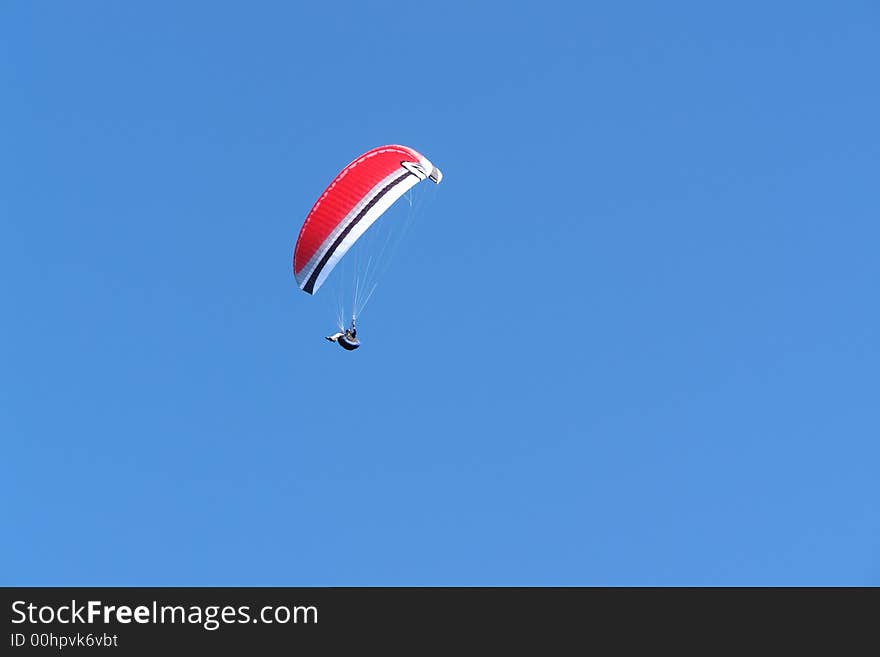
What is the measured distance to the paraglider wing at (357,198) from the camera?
61.8 meters

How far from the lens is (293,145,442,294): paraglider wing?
61.8 m

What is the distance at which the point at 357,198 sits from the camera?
Result: 203 ft
